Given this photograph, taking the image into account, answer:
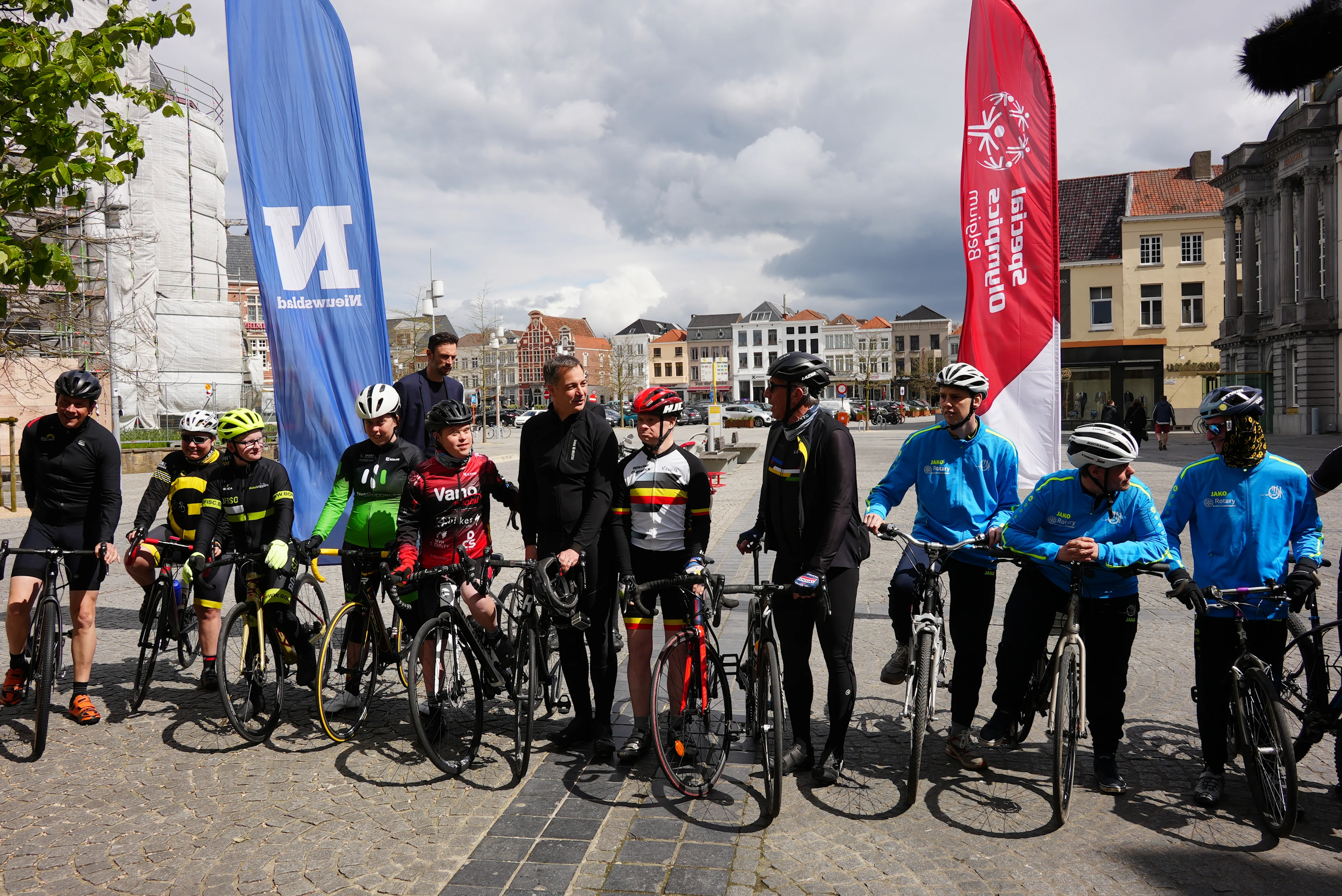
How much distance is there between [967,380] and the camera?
4852 mm

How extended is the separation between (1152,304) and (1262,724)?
49443mm

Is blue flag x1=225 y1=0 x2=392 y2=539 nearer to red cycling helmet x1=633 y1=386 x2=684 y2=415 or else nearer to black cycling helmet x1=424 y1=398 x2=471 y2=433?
black cycling helmet x1=424 y1=398 x2=471 y2=433

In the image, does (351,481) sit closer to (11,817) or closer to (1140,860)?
(11,817)

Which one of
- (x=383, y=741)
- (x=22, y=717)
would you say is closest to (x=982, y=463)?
(x=383, y=741)

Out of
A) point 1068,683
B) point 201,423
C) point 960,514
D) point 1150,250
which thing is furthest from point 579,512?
point 1150,250

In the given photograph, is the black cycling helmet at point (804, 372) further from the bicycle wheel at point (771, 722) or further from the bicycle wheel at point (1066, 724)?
the bicycle wheel at point (1066, 724)

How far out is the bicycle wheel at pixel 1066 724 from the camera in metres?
3.99

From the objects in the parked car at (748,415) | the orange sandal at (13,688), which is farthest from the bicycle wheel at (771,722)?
the parked car at (748,415)

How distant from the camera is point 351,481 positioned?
18.1ft

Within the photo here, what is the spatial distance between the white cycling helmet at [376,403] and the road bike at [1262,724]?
13.6 ft

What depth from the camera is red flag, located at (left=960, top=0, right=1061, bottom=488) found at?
7238mm

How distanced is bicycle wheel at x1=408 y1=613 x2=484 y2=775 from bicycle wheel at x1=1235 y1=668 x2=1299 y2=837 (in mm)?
3474

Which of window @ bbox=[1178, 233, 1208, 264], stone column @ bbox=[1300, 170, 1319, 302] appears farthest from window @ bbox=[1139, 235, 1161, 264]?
stone column @ bbox=[1300, 170, 1319, 302]

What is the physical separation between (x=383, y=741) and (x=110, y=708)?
1908 millimetres
